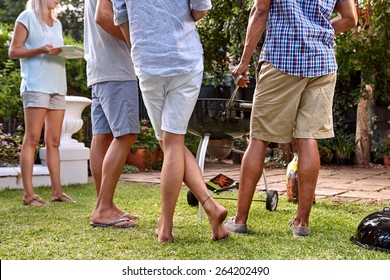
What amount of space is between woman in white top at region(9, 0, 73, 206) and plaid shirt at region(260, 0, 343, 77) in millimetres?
1644

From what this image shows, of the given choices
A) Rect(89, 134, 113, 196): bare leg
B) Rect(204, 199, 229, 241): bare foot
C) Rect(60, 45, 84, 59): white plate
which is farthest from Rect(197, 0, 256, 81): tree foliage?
Rect(204, 199, 229, 241): bare foot

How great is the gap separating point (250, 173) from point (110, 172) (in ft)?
2.28

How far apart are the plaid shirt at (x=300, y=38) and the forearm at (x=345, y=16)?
20 centimetres

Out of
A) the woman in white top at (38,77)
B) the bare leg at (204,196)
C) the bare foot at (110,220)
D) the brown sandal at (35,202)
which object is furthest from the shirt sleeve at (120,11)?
A: the brown sandal at (35,202)

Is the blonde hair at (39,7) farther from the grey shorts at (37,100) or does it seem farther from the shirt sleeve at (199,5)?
the shirt sleeve at (199,5)

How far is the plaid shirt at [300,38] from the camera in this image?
2.30 m

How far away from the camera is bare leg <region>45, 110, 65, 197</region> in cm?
348

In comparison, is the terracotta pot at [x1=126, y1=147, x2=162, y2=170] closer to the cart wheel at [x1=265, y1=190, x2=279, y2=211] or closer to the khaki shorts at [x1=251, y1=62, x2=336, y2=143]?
the cart wheel at [x1=265, y1=190, x2=279, y2=211]

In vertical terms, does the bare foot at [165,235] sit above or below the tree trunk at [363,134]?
above

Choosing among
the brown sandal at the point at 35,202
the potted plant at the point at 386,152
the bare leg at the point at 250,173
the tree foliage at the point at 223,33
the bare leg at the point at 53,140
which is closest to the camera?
the bare leg at the point at 250,173

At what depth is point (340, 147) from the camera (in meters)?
7.30

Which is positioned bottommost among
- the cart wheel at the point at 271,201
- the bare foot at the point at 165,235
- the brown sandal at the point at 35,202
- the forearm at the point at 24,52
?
the brown sandal at the point at 35,202

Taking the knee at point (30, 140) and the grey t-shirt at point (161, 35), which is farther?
the knee at point (30, 140)

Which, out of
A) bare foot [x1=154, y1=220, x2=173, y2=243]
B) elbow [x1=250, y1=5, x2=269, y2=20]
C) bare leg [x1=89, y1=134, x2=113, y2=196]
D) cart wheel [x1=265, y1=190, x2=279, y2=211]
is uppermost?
elbow [x1=250, y1=5, x2=269, y2=20]
